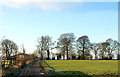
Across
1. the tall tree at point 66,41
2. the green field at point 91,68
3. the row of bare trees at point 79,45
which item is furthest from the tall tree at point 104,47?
the green field at point 91,68

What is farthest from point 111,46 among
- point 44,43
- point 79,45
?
point 44,43

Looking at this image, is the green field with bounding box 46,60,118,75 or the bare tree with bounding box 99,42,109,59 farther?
the bare tree with bounding box 99,42,109,59

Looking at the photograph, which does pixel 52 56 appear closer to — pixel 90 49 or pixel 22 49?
pixel 90 49

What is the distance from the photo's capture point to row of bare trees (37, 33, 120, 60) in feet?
212

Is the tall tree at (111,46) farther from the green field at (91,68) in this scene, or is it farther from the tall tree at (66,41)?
the green field at (91,68)

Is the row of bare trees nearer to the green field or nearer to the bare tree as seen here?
the bare tree

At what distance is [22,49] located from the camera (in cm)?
5444

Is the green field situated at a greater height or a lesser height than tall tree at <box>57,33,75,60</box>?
lesser

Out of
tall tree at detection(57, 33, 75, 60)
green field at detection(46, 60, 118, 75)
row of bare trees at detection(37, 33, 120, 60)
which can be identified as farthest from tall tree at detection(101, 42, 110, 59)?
green field at detection(46, 60, 118, 75)

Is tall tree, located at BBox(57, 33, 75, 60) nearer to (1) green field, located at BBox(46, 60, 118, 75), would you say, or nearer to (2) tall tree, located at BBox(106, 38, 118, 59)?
(2) tall tree, located at BBox(106, 38, 118, 59)

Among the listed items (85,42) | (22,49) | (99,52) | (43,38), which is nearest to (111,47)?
(99,52)

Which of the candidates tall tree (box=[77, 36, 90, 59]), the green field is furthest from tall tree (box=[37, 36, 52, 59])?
the green field

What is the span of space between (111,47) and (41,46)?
29511 mm

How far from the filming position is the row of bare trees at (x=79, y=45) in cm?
6475
